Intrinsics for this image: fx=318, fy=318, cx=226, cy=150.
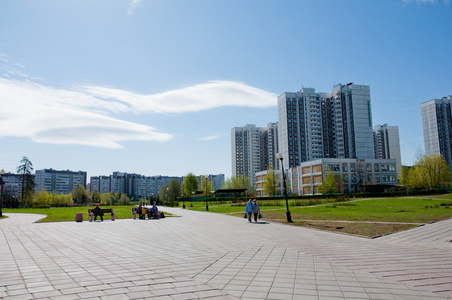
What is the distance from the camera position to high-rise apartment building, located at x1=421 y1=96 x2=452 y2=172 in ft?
403

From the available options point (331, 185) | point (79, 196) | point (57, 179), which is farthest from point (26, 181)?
point (57, 179)

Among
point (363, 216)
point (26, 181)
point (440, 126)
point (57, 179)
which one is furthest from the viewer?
point (57, 179)

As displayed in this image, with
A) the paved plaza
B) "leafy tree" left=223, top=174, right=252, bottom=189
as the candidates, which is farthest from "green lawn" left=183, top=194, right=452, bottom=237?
"leafy tree" left=223, top=174, right=252, bottom=189

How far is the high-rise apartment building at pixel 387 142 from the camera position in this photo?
152 meters

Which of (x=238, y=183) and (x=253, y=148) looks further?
(x=253, y=148)

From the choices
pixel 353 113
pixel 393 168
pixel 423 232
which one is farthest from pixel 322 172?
pixel 423 232

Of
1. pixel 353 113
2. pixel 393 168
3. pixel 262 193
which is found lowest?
pixel 262 193

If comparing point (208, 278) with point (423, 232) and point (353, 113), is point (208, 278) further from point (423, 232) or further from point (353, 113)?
point (353, 113)

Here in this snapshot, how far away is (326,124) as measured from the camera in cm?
12156

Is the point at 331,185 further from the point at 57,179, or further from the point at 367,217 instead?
the point at 57,179

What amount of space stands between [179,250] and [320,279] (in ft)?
15.9

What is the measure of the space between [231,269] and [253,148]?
156021mm

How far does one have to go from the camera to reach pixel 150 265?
291 inches

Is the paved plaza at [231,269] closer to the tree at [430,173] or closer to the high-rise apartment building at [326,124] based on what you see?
the tree at [430,173]
